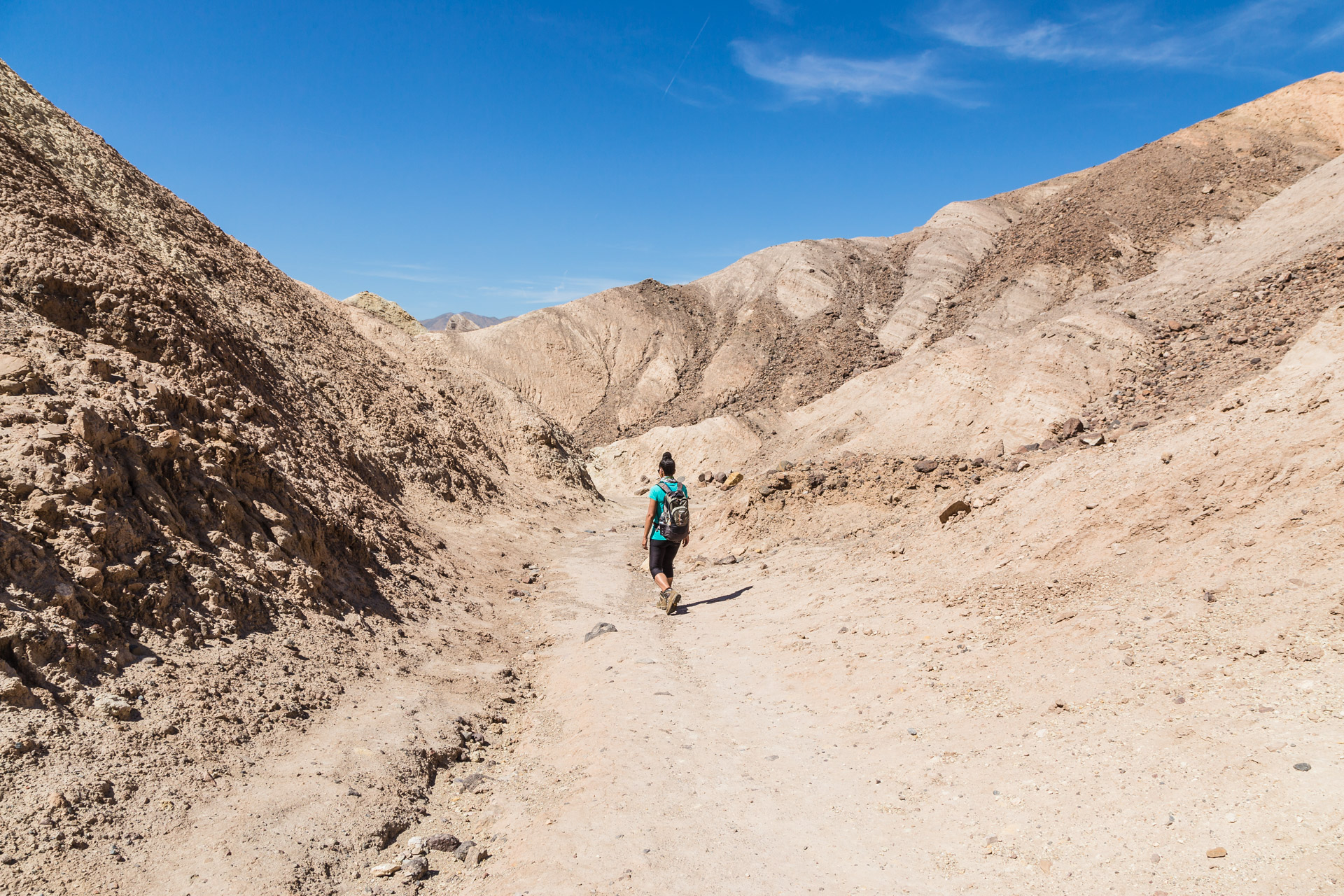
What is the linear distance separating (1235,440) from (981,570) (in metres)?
2.23

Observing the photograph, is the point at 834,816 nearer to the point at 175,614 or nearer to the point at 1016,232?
the point at 175,614

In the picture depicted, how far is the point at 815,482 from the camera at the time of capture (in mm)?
12336

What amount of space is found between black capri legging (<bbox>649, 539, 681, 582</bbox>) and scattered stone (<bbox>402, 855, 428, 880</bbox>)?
16.0 feet

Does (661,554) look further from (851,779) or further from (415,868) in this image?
(415,868)

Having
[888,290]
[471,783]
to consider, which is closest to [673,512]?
[471,783]

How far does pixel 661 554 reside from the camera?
8383 mm

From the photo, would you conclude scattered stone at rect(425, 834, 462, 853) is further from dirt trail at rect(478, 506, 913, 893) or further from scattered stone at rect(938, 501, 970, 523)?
scattered stone at rect(938, 501, 970, 523)

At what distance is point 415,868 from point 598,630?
3957 mm

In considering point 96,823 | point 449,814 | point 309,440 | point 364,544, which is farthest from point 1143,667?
point 309,440

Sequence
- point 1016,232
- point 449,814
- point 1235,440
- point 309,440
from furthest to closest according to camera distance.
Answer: point 1016,232 → point 309,440 → point 1235,440 → point 449,814

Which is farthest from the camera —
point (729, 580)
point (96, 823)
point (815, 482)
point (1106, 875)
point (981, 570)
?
point (815, 482)

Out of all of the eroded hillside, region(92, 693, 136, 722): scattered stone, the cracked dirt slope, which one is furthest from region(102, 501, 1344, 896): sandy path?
the cracked dirt slope

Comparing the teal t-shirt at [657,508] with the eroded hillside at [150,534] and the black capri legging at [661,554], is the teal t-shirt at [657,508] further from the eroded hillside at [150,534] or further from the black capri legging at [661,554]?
the eroded hillside at [150,534]

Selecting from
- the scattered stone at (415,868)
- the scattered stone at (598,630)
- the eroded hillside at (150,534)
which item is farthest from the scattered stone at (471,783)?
the scattered stone at (598,630)
